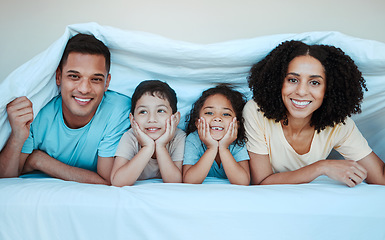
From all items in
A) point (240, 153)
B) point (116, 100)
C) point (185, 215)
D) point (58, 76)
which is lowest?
point (185, 215)

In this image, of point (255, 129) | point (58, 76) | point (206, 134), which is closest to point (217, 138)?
point (206, 134)

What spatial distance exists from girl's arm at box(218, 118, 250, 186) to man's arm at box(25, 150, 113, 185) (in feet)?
1.56

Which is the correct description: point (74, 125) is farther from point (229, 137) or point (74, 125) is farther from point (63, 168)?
point (229, 137)

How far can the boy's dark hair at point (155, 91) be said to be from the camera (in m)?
1.47

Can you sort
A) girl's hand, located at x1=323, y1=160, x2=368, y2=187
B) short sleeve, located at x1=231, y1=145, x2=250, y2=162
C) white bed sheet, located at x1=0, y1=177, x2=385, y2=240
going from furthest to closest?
short sleeve, located at x1=231, y1=145, x2=250, y2=162, girl's hand, located at x1=323, y1=160, x2=368, y2=187, white bed sheet, located at x1=0, y1=177, x2=385, y2=240

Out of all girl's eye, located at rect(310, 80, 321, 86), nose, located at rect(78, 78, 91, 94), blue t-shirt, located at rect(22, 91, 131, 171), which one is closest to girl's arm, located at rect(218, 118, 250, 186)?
girl's eye, located at rect(310, 80, 321, 86)

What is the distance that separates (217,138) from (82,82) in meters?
0.58

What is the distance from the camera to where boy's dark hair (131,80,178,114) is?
1466 mm

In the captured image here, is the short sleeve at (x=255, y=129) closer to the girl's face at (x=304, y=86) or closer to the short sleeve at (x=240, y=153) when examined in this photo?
the short sleeve at (x=240, y=153)

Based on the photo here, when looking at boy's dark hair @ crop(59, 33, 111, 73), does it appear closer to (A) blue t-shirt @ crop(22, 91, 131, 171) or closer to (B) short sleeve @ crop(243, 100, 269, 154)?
(A) blue t-shirt @ crop(22, 91, 131, 171)

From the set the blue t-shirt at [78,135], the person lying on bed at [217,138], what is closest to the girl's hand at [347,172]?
the person lying on bed at [217,138]

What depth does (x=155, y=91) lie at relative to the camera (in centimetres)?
146

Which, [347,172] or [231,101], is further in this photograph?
[231,101]

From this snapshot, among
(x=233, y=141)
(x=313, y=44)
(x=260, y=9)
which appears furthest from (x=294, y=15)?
(x=233, y=141)
